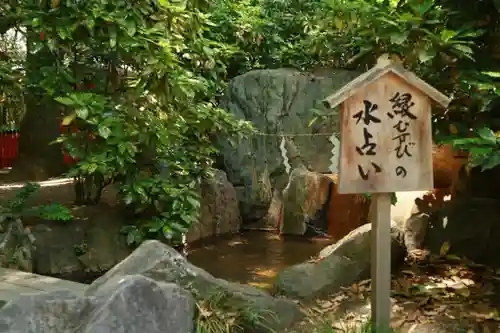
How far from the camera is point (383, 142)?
3988 millimetres

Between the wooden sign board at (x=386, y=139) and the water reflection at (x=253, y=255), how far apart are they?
304 centimetres

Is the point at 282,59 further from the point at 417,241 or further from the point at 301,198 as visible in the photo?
the point at 417,241

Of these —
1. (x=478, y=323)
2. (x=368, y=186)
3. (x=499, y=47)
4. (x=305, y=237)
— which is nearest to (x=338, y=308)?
(x=478, y=323)

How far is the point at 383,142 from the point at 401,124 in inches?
7.4

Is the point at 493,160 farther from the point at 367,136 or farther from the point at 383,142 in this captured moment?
the point at 367,136

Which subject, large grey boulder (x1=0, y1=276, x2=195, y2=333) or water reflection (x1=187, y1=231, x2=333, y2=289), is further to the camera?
water reflection (x1=187, y1=231, x2=333, y2=289)

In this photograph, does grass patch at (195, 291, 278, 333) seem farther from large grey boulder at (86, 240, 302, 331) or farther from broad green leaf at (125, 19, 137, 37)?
broad green leaf at (125, 19, 137, 37)

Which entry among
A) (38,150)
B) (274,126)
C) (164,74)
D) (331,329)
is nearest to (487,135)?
(331,329)

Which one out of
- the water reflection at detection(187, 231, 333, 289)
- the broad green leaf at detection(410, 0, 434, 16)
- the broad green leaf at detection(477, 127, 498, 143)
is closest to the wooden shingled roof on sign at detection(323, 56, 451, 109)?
the broad green leaf at detection(477, 127, 498, 143)

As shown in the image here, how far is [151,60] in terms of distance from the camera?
5930mm

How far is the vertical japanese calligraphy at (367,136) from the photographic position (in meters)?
3.95

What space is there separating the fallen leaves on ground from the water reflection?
1456mm

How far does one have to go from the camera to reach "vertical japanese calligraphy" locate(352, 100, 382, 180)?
3.95m

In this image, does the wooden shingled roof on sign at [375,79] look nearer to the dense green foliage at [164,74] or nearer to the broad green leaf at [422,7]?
the dense green foliage at [164,74]
